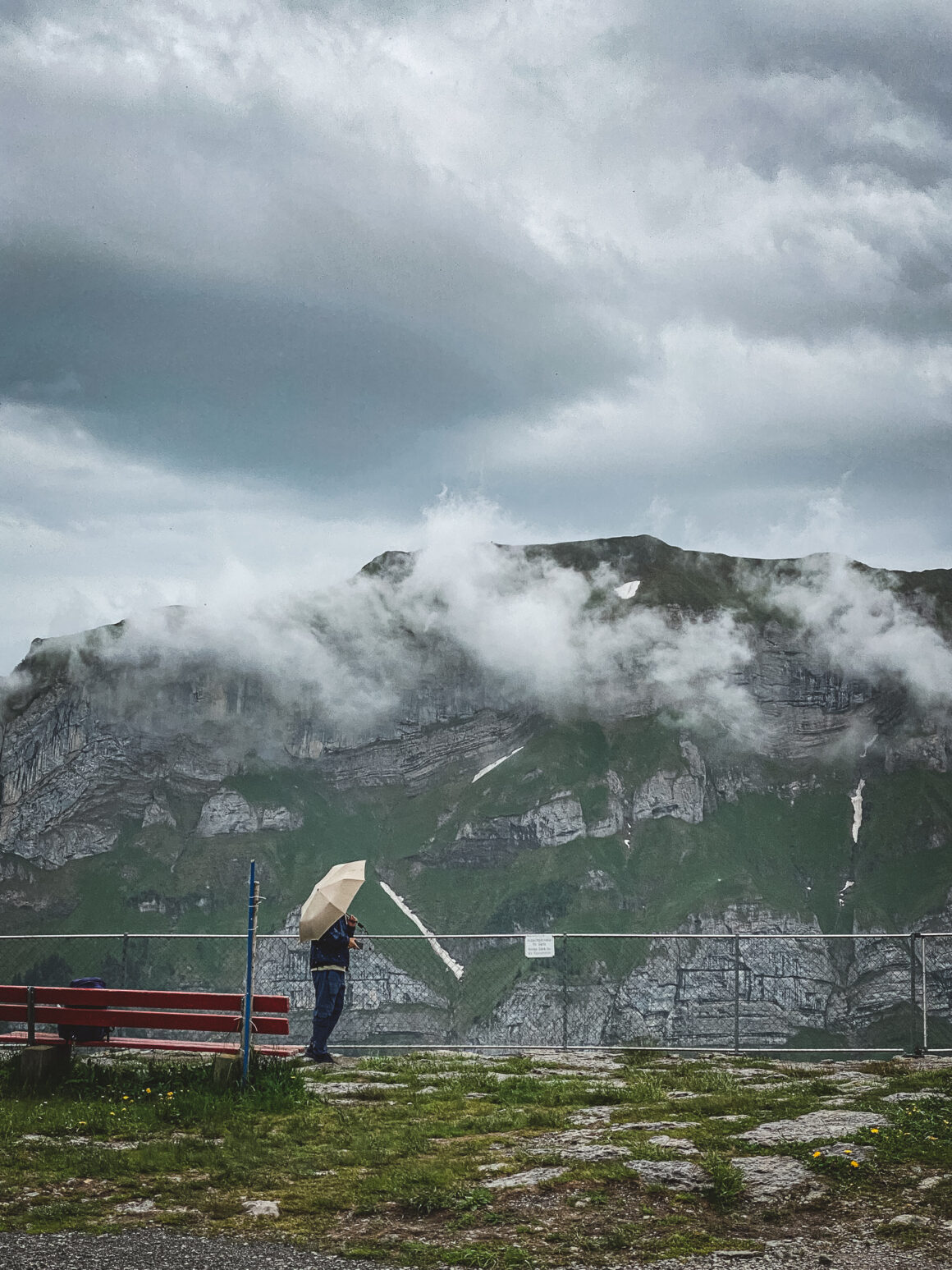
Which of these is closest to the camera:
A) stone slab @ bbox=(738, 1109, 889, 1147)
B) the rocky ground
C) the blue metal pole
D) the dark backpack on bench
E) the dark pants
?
the rocky ground

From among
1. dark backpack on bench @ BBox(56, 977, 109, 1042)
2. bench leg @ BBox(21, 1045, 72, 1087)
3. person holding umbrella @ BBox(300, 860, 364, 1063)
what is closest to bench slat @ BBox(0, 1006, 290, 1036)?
dark backpack on bench @ BBox(56, 977, 109, 1042)

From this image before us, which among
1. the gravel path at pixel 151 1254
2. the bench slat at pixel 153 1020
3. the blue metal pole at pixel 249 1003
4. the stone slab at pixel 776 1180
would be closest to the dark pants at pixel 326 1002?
the bench slat at pixel 153 1020

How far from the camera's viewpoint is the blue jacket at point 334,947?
1467cm

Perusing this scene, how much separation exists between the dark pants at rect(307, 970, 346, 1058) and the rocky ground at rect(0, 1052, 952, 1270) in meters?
2.10

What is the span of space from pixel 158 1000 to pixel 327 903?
242 cm

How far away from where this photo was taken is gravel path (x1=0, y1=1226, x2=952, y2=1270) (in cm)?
674

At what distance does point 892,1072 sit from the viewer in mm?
13844

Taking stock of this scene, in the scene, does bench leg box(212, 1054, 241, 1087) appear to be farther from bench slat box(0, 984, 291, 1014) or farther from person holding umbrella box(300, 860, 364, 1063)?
person holding umbrella box(300, 860, 364, 1063)

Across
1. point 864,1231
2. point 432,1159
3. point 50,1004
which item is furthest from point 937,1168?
point 50,1004

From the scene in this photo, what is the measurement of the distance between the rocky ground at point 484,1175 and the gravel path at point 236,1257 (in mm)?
19

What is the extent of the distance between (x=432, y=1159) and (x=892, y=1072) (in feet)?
23.3

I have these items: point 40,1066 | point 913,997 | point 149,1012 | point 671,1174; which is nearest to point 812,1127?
point 671,1174

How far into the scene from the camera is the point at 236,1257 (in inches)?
275

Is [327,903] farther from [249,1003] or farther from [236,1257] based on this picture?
[236,1257]
